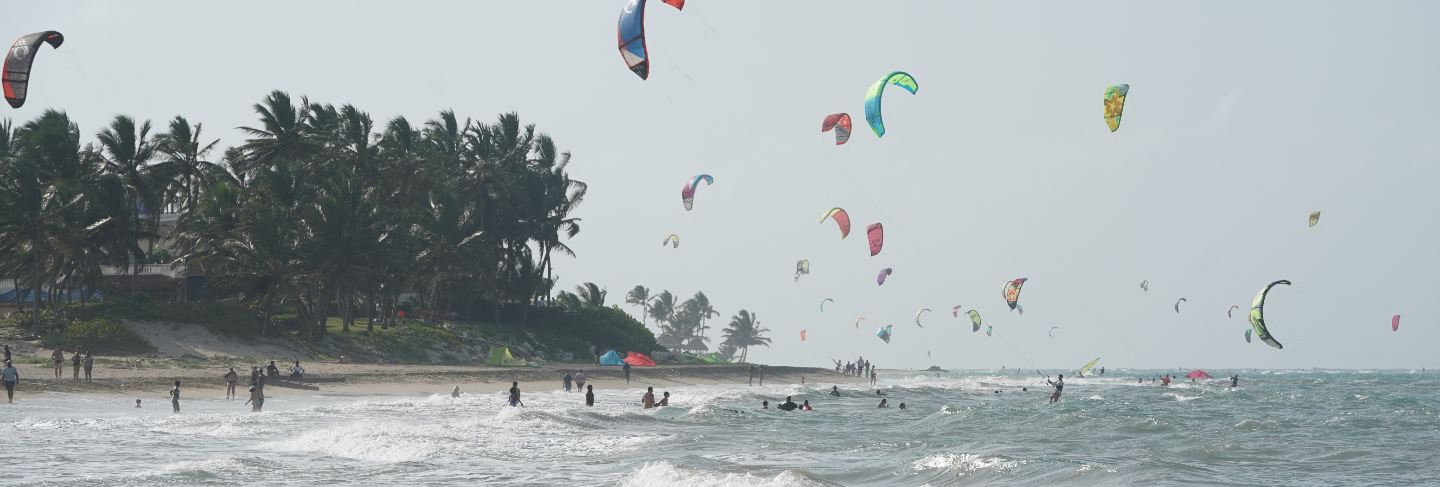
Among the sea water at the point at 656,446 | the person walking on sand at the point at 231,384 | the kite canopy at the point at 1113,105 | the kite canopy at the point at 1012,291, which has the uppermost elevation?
the kite canopy at the point at 1113,105

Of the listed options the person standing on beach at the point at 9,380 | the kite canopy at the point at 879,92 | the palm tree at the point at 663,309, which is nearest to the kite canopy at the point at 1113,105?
the kite canopy at the point at 879,92

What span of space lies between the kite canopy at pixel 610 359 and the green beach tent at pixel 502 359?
4281 millimetres

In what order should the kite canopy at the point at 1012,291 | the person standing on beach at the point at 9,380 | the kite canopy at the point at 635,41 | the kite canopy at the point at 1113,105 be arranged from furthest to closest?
the kite canopy at the point at 1012,291 < the kite canopy at the point at 1113,105 < the person standing on beach at the point at 9,380 < the kite canopy at the point at 635,41

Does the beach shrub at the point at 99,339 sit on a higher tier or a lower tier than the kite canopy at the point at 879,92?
lower

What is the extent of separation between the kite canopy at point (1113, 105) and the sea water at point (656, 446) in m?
7.08

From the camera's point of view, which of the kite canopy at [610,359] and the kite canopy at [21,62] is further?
the kite canopy at [610,359]

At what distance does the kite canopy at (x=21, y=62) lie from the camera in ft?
76.8

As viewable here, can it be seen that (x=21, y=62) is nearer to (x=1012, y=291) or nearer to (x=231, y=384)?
(x=231, y=384)

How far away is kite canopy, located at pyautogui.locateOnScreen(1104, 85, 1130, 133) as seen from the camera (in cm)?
2964

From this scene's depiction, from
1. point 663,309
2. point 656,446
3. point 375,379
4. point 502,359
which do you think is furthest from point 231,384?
point 663,309

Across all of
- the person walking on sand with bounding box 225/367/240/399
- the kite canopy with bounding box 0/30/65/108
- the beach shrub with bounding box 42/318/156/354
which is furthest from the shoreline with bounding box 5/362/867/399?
the kite canopy with bounding box 0/30/65/108

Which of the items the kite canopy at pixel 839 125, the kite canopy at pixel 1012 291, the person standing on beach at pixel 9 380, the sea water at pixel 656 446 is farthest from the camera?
the kite canopy at pixel 1012 291

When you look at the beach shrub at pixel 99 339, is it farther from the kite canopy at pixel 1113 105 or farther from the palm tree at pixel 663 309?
the palm tree at pixel 663 309

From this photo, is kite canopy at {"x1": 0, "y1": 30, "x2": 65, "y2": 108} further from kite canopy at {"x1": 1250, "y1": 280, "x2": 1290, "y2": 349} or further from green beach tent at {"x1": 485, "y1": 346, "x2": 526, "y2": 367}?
green beach tent at {"x1": 485, "y1": 346, "x2": 526, "y2": 367}
